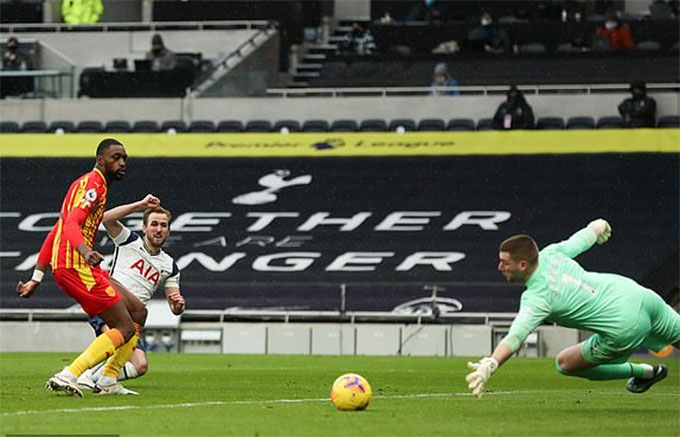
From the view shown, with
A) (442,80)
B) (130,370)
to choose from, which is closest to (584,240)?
(130,370)

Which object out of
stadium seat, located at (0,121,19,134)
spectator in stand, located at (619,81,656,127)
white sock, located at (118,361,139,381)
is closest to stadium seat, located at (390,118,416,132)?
spectator in stand, located at (619,81,656,127)

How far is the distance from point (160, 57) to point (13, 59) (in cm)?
352

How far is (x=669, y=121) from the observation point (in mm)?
33156

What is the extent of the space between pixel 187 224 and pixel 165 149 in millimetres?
2431

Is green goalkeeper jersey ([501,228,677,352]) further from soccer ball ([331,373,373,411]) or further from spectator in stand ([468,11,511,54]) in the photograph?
spectator in stand ([468,11,511,54])

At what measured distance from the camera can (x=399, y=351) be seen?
1093 inches

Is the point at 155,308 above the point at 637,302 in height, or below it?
below

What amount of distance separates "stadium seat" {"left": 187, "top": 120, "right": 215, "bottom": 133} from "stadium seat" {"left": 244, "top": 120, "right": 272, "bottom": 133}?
2.71 ft

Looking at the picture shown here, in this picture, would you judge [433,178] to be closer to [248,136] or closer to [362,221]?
[362,221]

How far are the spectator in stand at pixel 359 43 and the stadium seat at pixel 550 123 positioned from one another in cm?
566

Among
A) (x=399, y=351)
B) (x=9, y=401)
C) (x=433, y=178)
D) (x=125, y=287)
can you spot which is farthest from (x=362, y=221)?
(x=9, y=401)

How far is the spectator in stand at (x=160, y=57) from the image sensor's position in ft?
122

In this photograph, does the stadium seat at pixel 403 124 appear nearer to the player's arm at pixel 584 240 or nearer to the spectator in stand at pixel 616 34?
the spectator in stand at pixel 616 34

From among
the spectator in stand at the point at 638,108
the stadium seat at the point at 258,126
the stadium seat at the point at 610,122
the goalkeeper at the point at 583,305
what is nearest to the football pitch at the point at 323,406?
the goalkeeper at the point at 583,305
